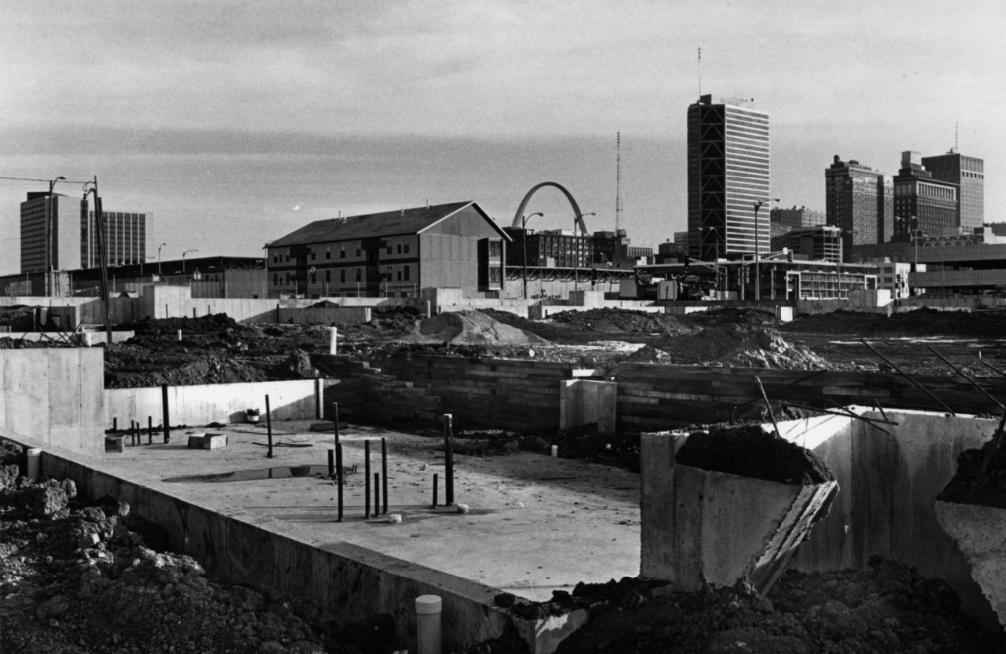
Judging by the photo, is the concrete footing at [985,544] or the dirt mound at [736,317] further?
the dirt mound at [736,317]

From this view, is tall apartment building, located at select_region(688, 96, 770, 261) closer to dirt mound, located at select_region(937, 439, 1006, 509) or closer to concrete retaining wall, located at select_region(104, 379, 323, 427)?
concrete retaining wall, located at select_region(104, 379, 323, 427)

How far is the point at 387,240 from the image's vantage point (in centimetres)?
6981

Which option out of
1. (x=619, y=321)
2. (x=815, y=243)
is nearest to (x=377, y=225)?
(x=619, y=321)

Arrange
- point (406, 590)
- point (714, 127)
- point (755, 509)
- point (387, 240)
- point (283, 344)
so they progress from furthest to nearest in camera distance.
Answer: point (714, 127), point (387, 240), point (283, 344), point (406, 590), point (755, 509)

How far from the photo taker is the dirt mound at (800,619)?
5883mm

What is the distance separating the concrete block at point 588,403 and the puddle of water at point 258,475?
19.2 ft

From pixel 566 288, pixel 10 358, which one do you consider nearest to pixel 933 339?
pixel 10 358

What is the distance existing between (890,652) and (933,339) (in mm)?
36059

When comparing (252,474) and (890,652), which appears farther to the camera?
(252,474)

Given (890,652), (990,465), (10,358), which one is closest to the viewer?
(890,652)

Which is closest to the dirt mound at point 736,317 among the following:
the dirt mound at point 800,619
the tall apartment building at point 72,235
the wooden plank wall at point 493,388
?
the wooden plank wall at point 493,388

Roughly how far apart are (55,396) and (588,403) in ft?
34.5

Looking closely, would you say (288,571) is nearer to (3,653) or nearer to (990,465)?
(3,653)

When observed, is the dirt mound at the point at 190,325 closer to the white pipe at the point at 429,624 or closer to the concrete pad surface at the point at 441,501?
the concrete pad surface at the point at 441,501
